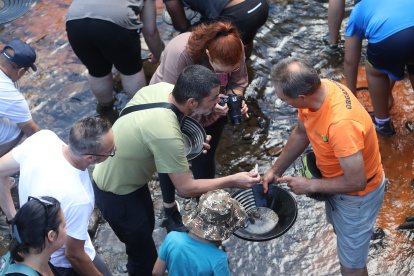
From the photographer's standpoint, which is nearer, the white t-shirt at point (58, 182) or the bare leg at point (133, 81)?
the white t-shirt at point (58, 182)

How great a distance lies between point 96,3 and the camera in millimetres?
4602

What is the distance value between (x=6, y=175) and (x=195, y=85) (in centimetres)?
126

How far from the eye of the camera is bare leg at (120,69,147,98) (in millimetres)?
5211

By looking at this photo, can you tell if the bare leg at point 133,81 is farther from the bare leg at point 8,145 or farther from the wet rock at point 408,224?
the wet rock at point 408,224

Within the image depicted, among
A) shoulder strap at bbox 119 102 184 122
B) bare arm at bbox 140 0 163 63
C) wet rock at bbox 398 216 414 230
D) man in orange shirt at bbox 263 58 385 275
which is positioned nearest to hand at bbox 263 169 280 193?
man in orange shirt at bbox 263 58 385 275

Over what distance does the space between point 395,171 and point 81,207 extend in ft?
9.50

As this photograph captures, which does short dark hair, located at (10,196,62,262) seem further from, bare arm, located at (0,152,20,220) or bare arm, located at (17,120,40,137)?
bare arm, located at (17,120,40,137)

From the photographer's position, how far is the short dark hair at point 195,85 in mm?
3156

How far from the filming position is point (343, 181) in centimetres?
315

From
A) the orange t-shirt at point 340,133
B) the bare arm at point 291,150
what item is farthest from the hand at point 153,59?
the orange t-shirt at point 340,133

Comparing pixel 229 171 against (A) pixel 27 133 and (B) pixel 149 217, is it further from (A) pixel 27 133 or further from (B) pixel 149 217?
(A) pixel 27 133

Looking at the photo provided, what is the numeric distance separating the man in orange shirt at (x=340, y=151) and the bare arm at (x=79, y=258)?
50.9 inches

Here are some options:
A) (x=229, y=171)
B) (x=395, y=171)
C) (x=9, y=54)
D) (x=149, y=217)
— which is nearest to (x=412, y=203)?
(x=395, y=171)

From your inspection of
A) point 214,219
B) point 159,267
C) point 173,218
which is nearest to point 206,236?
point 214,219
